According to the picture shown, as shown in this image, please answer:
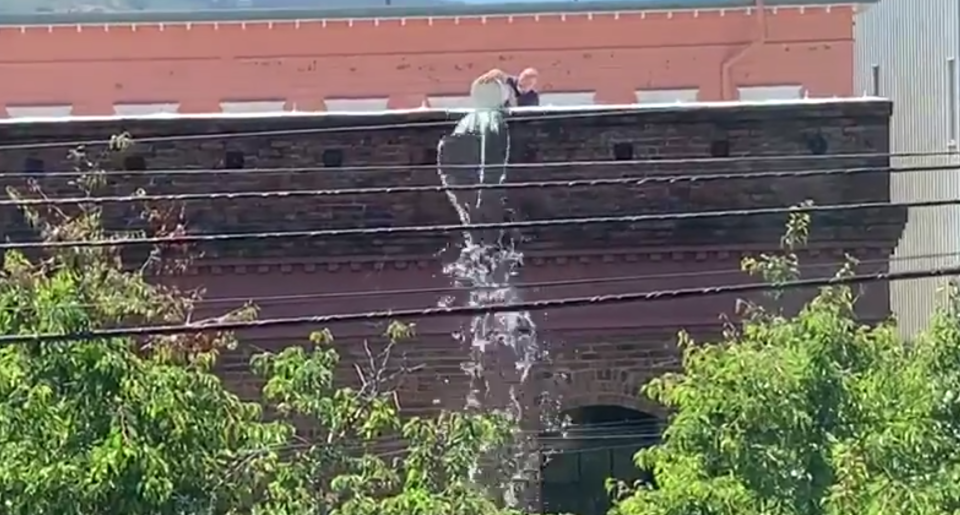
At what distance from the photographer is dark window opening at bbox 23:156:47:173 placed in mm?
17125

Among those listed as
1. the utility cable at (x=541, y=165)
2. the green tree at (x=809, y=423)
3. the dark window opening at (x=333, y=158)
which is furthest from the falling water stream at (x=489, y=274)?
the green tree at (x=809, y=423)

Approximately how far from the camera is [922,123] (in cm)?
2005

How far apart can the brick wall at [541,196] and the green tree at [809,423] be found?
12.7ft

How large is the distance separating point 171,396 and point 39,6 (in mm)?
18520

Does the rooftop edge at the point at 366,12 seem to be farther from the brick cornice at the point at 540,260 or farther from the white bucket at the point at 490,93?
the brick cornice at the point at 540,260

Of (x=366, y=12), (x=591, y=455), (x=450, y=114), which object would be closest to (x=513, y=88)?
(x=450, y=114)

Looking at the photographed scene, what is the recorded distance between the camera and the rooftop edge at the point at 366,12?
1056 inches

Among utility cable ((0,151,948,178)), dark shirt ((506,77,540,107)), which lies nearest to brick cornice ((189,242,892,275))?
utility cable ((0,151,948,178))

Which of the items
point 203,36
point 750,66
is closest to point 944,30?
point 750,66

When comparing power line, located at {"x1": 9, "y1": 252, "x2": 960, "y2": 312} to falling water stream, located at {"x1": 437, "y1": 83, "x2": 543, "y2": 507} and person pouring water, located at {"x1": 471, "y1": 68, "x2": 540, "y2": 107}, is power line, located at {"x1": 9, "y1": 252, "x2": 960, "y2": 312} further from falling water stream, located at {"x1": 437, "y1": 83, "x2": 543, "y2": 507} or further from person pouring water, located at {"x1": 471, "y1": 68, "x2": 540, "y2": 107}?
person pouring water, located at {"x1": 471, "y1": 68, "x2": 540, "y2": 107}

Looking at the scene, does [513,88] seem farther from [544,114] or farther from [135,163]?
[135,163]

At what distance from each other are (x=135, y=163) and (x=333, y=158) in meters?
1.80

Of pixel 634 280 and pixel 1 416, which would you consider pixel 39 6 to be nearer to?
pixel 634 280

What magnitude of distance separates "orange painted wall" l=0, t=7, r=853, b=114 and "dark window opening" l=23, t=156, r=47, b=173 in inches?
386
